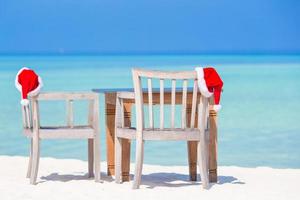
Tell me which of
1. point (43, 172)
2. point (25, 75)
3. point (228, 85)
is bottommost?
point (228, 85)

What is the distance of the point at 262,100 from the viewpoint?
48.1 feet

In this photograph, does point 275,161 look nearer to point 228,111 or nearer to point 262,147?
point 262,147

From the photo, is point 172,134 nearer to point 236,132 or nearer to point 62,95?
point 62,95

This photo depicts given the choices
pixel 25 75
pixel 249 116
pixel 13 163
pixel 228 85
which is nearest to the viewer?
pixel 25 75

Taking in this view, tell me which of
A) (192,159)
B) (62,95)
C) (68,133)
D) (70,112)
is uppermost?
(62,95)

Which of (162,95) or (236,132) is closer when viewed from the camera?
(162,95)

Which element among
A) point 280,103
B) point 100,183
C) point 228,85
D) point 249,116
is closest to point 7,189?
point 100,183

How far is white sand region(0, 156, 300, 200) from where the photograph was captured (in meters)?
4.93

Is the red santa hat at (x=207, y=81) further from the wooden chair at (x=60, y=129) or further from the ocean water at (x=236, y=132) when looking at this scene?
the ocean water at (x=236, y=132)

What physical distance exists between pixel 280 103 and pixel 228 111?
176 cm

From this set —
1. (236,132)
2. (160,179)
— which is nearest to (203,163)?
(160,179)

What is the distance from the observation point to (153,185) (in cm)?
537

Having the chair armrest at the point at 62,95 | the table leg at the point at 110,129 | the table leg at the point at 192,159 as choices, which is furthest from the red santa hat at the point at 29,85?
the table leg at the point at 192,159

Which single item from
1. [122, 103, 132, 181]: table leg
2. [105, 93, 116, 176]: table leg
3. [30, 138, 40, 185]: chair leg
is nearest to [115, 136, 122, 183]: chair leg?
[122, 103, 132, 181]: table leg
